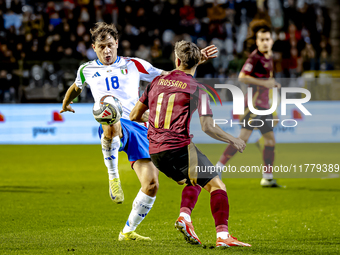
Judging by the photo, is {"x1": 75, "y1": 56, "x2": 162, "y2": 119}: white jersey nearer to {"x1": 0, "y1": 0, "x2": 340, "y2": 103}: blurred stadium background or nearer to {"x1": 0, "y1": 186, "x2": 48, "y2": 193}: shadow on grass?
{"x1": 0, "y1": 186, "x2": 48, "y2": 193}: shadow on grass

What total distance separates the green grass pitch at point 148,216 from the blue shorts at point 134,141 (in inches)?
31.3

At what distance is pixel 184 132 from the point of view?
12.9ft

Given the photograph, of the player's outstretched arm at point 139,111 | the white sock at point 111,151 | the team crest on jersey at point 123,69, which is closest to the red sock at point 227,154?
the white sock at point 111,151

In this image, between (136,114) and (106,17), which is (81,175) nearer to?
(136,114)

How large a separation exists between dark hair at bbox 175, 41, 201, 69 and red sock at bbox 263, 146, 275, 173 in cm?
415

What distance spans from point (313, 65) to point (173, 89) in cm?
1176

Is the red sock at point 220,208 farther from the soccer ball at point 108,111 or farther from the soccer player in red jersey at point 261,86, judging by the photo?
the soccer player in red jersey at point 261,86

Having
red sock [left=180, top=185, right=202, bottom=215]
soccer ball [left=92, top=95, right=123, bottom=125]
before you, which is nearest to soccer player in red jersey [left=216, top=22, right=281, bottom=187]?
red sock [left=180, top=185, right=202, bottom=215]

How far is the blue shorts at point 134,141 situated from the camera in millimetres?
4613

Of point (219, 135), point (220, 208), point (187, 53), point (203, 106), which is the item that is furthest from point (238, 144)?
point (187, 53)

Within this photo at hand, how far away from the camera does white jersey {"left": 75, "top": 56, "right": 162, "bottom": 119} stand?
197 inches

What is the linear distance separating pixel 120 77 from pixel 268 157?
146 inches

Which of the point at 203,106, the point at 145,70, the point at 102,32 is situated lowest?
the point at 203,106

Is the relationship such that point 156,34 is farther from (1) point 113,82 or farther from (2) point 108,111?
(2) point 108,111
